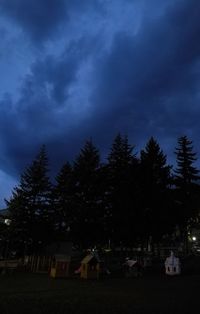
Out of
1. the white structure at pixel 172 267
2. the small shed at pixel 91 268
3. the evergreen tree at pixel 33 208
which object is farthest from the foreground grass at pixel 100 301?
the evergreen tree at pixel 33 208

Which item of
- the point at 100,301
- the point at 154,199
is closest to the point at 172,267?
the point at 154,199

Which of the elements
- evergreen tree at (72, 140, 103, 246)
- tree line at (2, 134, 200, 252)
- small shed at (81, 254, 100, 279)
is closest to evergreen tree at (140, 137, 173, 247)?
tree line at (2, 134, 200, 252)

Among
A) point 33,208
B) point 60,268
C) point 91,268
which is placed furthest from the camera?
→ point 33,208

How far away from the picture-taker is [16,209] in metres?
39.1

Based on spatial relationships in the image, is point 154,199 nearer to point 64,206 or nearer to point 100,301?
point 64,206

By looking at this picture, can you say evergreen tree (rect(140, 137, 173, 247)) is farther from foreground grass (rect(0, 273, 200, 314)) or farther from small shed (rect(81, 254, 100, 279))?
foreground grass (rect(0, 273, 200, 314))

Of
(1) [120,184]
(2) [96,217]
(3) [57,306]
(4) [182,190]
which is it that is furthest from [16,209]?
(3) [57,306]

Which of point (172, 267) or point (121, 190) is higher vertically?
point (121, 190)

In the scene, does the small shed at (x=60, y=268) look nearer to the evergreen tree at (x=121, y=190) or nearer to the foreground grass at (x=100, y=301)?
the foreground grass at (x=100, y=301)

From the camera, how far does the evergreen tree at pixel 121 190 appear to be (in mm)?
40531

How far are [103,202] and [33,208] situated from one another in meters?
8.92

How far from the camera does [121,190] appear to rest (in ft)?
141

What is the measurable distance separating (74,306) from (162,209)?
2908cm

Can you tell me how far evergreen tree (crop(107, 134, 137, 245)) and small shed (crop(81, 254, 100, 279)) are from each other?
1241 centimetres
